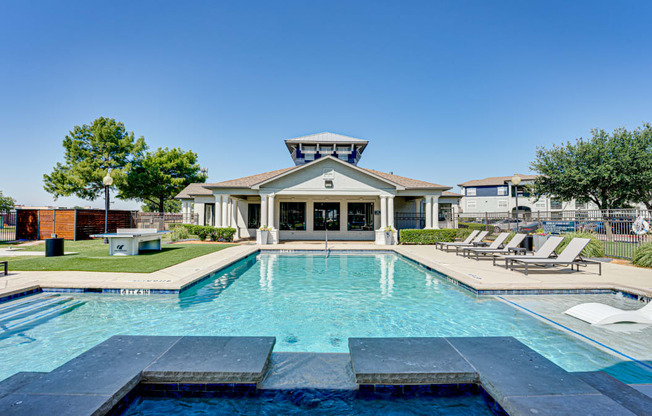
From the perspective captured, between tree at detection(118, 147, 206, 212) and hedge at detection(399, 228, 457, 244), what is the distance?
108 feet

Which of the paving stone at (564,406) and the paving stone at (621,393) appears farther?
the paving stone at (621,393)

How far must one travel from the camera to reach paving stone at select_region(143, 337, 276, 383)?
2.96 m

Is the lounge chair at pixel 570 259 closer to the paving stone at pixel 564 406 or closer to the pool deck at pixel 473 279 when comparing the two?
the pool deck at pixel 473 279

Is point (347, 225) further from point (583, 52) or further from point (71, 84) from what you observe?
point (71, 84)

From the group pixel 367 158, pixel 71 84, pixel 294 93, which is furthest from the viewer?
pixel 367 158

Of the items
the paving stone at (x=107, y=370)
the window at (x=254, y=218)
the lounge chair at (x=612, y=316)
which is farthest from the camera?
the window at (x=254, y=218)

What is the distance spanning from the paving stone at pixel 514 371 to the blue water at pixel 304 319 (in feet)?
3.98

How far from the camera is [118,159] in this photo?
129 ft

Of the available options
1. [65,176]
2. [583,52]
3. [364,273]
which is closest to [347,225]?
[364,273]

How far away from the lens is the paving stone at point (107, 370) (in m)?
2.62

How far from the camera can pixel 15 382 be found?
2.84 metres

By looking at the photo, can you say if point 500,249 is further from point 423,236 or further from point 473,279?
point 423,236

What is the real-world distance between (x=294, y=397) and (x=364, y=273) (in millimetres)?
7968

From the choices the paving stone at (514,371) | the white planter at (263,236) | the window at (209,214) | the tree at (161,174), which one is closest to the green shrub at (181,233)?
the window at (209,214)
